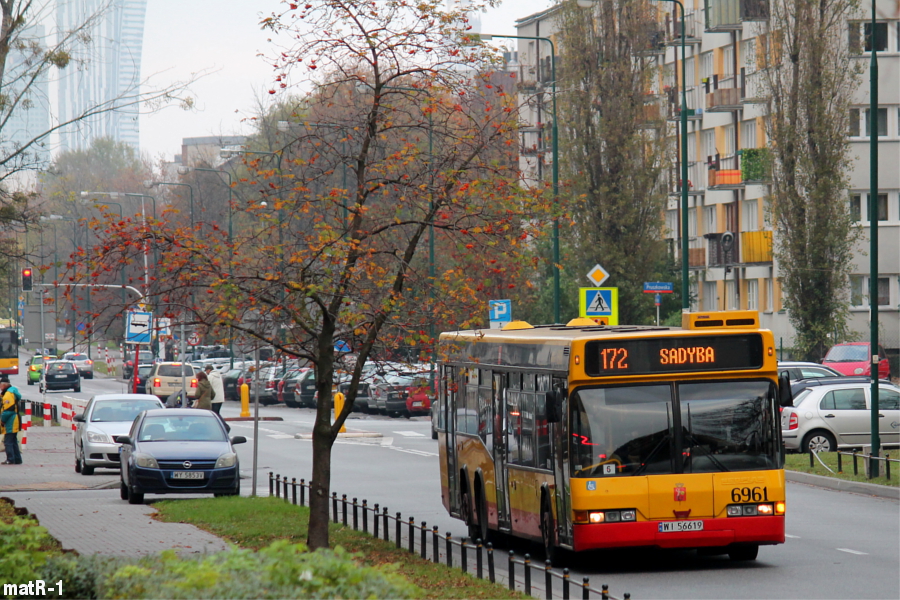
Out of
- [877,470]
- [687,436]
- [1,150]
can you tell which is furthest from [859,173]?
[687,436]

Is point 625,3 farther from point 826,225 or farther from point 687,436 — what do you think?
point 687,436

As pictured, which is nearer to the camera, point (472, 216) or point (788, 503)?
point (472, 216)

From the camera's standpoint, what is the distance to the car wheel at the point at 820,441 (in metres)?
27.7

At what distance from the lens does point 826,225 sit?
1928 inches

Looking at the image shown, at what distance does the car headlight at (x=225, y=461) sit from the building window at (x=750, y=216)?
42.1m

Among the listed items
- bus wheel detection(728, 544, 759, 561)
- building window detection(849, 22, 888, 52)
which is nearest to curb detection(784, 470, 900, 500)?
bus wheel detection(728, 544, 759, 561)

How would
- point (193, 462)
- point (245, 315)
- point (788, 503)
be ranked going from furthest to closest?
point (193, 462), point (788, 503), point (245, 315)

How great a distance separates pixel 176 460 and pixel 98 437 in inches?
266

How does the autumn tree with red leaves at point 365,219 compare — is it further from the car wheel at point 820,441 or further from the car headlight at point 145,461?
the car wheel at point 820,441

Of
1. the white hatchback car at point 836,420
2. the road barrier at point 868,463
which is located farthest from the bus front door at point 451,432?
the white hatchback car at point 836,420

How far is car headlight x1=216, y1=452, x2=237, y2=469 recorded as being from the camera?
871 inches

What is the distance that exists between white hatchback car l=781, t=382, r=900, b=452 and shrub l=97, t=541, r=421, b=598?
2192cm

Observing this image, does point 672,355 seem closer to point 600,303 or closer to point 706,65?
point 600,303

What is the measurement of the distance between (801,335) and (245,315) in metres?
38.7
